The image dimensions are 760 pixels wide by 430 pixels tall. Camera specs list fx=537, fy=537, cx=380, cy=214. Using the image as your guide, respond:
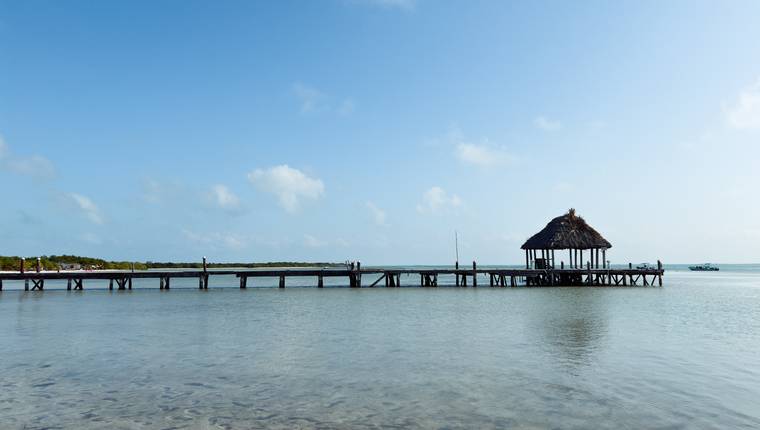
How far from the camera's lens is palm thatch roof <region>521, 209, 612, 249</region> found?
4725cm

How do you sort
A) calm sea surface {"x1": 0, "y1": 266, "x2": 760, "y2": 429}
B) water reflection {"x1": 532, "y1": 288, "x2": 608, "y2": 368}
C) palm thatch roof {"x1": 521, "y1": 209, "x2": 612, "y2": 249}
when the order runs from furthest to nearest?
palm thatch roof {"x1": 521, "y1": 209, "x2": 612, "y2": 249} → water reflection {"x1": 532, "y1": 288, "x2": 608, "y2": 368} → calm sea surface {"x1": 0, "y1": 266, "x2": 760, "y2": 429}

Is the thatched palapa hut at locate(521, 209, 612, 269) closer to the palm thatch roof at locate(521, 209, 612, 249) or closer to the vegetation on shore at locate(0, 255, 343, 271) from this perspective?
the palm thatch roof at locate(521, 209, 612, 249)

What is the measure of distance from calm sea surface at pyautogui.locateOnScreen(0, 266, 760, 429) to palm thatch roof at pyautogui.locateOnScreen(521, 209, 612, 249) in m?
23.3

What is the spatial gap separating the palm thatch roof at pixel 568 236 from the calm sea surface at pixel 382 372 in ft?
76.3

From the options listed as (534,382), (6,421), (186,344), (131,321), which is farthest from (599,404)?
(131,321)

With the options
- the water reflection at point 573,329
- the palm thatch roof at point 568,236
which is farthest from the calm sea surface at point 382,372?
the palm thatch roof at point 568,236

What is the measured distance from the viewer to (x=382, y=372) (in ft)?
40.5

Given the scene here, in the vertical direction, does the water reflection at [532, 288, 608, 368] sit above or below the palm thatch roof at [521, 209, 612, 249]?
below

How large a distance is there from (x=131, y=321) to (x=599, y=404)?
64.9 feet

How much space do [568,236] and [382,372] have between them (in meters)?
39.1

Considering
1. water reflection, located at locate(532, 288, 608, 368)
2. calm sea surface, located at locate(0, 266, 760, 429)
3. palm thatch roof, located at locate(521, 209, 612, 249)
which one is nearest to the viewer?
calm sea surface, located at locate(0, 266, 760, 429)

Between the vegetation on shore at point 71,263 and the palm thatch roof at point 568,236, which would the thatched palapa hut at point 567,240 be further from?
the vegetation on shore at point 71,263

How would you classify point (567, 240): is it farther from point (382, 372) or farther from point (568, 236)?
point (382, 372)

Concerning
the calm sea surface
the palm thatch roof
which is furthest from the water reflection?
the palm thatch roof
